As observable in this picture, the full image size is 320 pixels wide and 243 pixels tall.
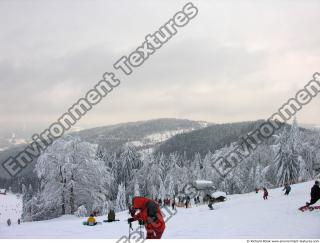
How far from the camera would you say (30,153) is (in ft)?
A: 123

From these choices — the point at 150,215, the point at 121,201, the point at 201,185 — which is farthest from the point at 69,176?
the point at 150,215

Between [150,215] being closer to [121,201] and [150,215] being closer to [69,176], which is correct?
[69,176]

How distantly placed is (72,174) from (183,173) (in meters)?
47.3

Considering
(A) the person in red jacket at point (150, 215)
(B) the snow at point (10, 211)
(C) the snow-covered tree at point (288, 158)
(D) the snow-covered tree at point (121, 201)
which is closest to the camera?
(A) the person in red jacket at point (150, 215)

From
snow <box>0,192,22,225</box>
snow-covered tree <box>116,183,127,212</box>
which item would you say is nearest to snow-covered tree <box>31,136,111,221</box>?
snow-covered tree <box>116,183,127,212</box>

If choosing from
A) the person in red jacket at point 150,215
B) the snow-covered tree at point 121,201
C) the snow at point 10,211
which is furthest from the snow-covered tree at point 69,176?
the snow at point 10,211

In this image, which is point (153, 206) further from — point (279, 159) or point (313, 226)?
point (279, 159)

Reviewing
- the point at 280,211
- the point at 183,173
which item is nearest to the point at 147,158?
the point at 183,173

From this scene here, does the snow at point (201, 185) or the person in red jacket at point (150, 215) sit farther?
the snow at point (201, 185)

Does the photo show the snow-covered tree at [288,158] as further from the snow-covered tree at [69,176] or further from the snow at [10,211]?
the snow at [10,211]

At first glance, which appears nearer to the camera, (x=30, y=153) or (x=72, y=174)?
(x=30, y=153)

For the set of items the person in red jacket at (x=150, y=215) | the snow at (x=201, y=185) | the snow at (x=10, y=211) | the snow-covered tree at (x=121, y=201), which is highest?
the person in red jacket at (x=150, y=215)

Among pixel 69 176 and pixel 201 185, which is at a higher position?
pixel 69 176

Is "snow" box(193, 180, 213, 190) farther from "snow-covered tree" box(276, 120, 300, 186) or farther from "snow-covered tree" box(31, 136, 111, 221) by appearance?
"snow-covered tree" box(31, 136, 111, 221)
